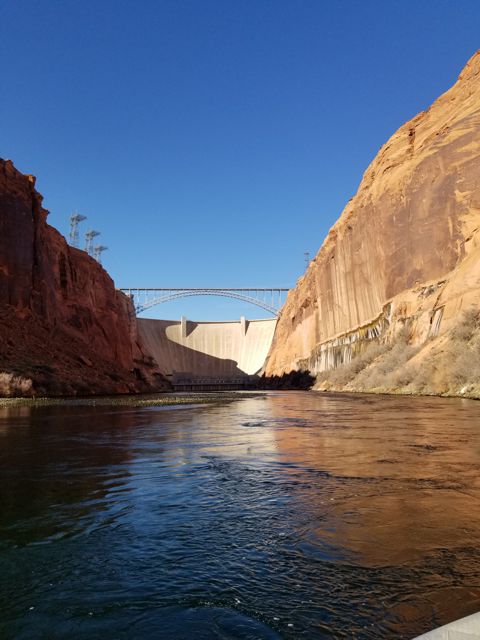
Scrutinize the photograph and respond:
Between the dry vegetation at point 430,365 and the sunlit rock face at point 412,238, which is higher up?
the sunlit rock face at point 412,238

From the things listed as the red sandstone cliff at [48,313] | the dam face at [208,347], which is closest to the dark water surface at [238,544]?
the red sandstone cliff at [48,313]

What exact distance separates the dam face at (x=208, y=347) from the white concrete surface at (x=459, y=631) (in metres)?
108

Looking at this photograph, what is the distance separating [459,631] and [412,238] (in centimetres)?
4591

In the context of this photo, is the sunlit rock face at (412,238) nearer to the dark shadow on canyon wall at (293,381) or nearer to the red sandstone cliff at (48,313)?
the dark shadow on canyon wall at (293,381)

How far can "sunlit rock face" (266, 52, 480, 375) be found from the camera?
3850cm

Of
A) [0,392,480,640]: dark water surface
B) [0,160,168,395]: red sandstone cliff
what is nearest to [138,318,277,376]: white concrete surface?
[0,160,168,395]: red sandstone cliff

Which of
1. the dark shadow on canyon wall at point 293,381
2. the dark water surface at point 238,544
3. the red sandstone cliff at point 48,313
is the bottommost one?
the dark water surface at point 238,544

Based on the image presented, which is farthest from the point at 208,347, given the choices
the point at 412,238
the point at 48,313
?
the point at 412,238

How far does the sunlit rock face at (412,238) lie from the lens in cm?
3850

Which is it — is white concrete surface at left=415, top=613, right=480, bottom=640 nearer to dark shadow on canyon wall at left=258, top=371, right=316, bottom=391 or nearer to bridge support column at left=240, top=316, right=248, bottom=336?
dark shadow on canyon wall at left=258, top=371, right=316, bottom=391

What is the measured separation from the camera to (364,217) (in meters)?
53.9

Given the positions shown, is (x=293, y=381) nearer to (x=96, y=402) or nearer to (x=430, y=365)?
(x=430, y=365)

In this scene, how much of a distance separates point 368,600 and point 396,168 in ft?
172

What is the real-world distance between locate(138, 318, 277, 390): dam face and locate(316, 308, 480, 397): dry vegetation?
227 ft
